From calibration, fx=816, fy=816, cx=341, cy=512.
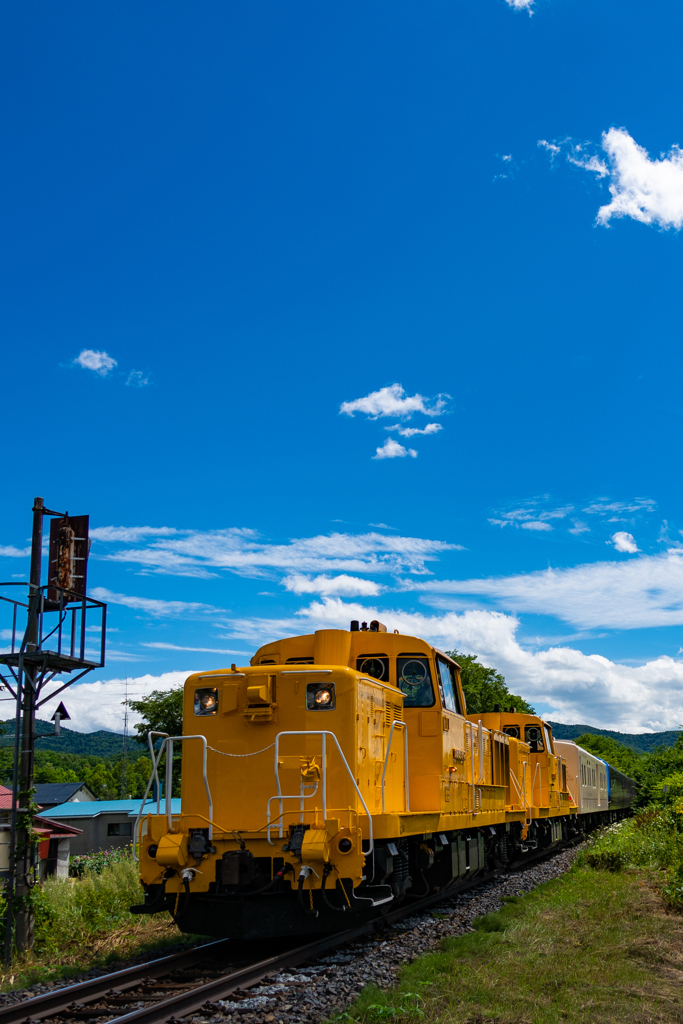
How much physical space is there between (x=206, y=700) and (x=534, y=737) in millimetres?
13132

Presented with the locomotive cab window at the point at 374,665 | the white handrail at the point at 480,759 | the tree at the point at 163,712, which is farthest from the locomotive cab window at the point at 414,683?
the tree at the point at 163,712

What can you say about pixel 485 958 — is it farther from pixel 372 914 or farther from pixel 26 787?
pixel 26 787

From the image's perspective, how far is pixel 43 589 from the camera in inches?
480

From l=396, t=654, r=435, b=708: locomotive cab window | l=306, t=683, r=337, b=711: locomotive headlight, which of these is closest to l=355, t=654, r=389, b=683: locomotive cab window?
l=396, t=654, r=435, b=708: locomotive cab window

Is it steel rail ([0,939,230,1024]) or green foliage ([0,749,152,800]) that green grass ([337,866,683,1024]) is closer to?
steel rail ([0,939,230,1024])

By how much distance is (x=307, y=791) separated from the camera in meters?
8.37

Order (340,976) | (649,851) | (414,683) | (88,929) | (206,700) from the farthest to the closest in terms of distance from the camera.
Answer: (649,851), (88,929), (414,683), (206,700), (340,976)

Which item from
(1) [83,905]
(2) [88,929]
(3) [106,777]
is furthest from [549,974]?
(3) [106,777]

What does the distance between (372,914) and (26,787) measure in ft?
18.9

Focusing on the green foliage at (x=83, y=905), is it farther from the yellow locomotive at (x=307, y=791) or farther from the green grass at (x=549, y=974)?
the green grass at (x=549, y=974)

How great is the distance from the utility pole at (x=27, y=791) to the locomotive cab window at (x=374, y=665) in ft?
15.9

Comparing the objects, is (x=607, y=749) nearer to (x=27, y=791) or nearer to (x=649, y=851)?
(x=649, y=851)

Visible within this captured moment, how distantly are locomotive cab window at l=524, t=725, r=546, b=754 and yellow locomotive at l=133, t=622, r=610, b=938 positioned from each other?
9.51m

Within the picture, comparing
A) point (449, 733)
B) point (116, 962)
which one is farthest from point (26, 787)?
point (449, 733)
